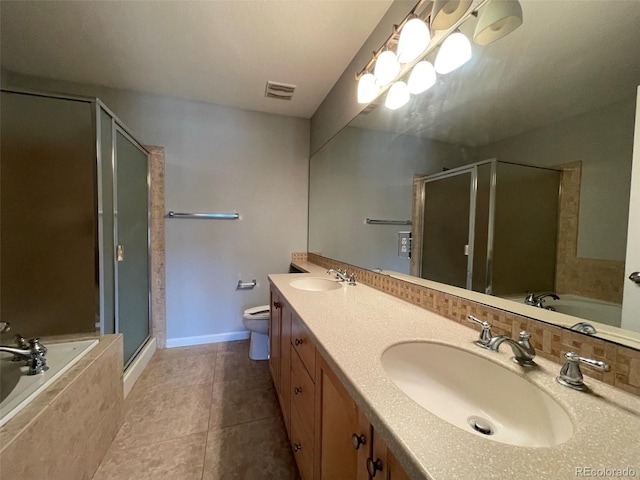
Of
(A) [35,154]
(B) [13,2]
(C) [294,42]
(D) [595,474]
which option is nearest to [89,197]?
(A) [35,154]

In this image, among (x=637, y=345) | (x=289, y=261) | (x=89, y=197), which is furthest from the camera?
(x=289, y=261)

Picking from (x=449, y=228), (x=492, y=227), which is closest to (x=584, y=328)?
(x=492, y=227)

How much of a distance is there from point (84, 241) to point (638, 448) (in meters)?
2.16

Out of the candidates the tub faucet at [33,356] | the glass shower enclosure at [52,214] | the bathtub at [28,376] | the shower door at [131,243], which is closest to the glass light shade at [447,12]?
the glass shower enclosure at [52,214]

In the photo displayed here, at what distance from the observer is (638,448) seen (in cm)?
39

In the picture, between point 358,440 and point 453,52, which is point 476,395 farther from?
point 453,52

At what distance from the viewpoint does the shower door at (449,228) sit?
990 mm

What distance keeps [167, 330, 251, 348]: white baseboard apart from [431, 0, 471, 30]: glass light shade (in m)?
2.72

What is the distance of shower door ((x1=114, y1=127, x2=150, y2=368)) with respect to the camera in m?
1.69

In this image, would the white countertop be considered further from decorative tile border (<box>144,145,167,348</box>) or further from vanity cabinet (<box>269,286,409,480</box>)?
decorative tile border (<box>144,145,167,348</box>)

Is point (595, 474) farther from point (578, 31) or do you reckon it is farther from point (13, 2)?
point (13, 2)

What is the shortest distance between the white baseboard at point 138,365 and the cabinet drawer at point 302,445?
1268mm

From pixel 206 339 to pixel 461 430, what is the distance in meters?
2.53

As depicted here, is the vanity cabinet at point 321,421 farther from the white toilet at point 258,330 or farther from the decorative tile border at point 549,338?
the white toilet at point 258,330
